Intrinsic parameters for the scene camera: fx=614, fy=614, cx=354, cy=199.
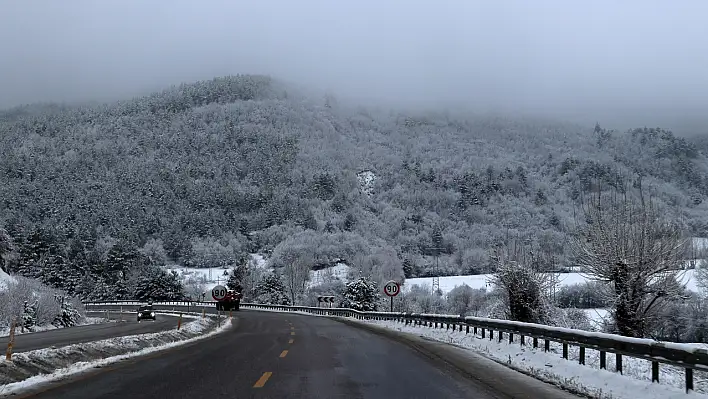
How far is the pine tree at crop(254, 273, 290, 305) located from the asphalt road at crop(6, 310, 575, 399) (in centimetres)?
9948

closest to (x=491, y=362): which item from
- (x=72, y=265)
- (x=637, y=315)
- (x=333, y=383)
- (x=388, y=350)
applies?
(x=388, y=350)

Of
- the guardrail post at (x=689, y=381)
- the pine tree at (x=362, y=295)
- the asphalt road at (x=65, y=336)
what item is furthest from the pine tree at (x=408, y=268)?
the guardrail post at (x=689, y=381)

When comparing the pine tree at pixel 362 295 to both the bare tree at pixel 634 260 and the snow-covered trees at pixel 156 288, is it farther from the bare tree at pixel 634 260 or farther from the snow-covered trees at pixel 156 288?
the bare tree at pixel 634 260

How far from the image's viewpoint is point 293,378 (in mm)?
13109

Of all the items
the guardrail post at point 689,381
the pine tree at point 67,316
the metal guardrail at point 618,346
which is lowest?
the pine tree at point 67,316

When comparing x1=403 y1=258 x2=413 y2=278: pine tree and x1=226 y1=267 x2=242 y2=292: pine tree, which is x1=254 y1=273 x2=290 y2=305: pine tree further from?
x1=403 y1=258 x2=413 y2=278: pine tree

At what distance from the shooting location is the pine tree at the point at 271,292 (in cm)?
11775

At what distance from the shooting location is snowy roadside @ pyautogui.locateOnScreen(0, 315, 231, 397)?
12211 millimetres

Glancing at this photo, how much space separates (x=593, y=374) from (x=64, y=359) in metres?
12.5

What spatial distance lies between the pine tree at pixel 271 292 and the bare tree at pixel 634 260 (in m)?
91.8

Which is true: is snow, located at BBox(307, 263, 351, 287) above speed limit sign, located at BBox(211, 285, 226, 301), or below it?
above

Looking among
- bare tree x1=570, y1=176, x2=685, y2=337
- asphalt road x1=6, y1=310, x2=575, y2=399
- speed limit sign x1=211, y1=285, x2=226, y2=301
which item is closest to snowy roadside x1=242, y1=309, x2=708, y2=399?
asphalt road x1=6, y1=310, x2=575, y2=399

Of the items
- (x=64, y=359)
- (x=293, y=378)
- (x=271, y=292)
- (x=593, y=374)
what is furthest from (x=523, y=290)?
(x=271, y=292)

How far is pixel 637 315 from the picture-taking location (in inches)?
1142
